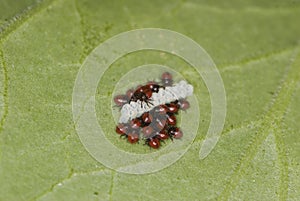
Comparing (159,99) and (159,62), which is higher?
(159,62)

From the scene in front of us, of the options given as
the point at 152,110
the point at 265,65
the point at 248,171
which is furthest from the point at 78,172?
the point at 265,65

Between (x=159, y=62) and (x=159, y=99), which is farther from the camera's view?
(x=159, y=62)

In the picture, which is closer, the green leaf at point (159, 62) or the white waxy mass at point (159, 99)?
the green leaf at point (159, 62)

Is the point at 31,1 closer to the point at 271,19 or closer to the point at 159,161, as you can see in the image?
the point at 159,161

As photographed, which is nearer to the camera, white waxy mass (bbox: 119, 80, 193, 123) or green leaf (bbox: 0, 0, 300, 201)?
green leaf (bbox: 0, 0, 300, 201)
